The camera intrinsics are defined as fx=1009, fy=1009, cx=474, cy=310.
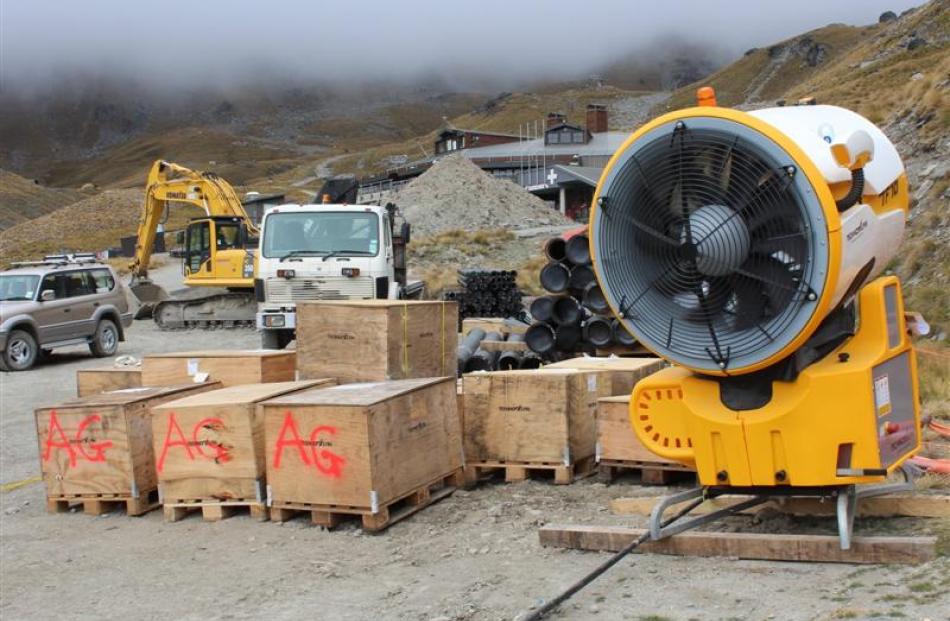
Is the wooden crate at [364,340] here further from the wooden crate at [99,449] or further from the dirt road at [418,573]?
the dirt road at [418,573]

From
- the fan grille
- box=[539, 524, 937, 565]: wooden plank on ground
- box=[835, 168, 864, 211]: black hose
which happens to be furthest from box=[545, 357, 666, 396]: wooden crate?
box=[835, 168, 864, 211]: black hose

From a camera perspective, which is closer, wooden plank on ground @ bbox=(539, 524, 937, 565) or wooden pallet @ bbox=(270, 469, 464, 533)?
wooden plank on ground @ bbox=(539, 524, 937, 565)

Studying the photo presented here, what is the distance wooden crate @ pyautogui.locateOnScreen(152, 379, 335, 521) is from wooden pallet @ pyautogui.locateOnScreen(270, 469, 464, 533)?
28 cm

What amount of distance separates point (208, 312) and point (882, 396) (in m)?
20.8

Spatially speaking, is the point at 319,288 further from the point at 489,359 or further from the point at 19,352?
the point at 19,352

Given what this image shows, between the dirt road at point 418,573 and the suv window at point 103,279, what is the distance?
11054 mm

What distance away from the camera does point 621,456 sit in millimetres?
7988

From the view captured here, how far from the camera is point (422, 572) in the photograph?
6.36 metres

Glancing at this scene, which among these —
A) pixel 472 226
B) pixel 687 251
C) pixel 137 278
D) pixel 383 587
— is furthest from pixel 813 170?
pixel 472 226

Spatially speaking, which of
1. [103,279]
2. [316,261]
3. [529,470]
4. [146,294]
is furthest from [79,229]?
[529,470]

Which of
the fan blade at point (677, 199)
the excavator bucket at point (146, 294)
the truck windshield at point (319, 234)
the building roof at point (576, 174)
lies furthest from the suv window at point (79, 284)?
the building roof at point (576, 174)

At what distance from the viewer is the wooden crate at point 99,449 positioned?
8.38 m

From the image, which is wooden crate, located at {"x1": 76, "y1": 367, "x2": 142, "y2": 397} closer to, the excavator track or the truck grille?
the truck grille

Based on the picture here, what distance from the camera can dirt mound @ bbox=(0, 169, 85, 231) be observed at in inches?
3971
